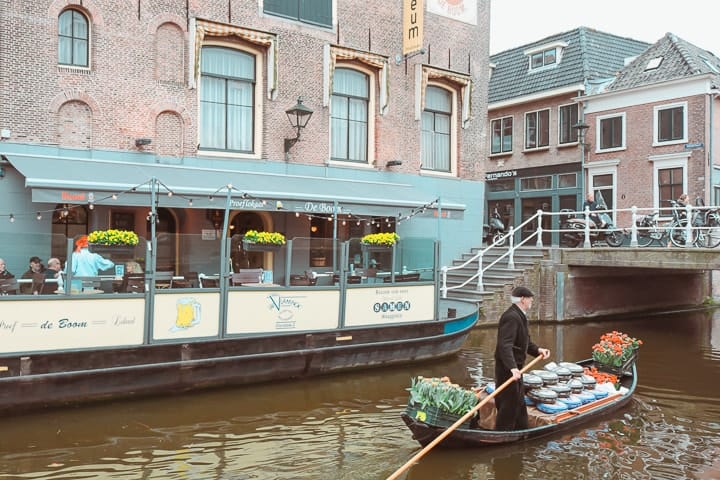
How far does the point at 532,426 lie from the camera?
746cm

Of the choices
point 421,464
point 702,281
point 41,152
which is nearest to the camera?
point 421,464

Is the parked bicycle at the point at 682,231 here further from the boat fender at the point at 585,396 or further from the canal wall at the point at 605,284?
the boat fender at the point at 585,396

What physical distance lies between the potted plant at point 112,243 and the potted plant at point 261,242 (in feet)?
5.71

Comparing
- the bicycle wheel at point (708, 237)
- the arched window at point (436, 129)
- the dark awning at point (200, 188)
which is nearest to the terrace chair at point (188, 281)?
the dark awning at point (200, 188)

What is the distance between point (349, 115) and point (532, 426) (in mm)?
10820

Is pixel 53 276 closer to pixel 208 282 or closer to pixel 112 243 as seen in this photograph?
pixel 112 243

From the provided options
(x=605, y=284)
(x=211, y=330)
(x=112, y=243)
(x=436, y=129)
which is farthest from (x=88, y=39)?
(x=605, y=284)

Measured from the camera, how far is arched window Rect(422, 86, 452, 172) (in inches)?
707

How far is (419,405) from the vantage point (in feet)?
22.0

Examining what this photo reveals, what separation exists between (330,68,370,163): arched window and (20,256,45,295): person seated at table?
350 inches

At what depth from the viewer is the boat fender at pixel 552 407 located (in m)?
7.56

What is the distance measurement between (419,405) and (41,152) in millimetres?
9306

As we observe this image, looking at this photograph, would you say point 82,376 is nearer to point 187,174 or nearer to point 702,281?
point 187,174

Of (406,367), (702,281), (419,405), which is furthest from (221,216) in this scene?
(702,281)
